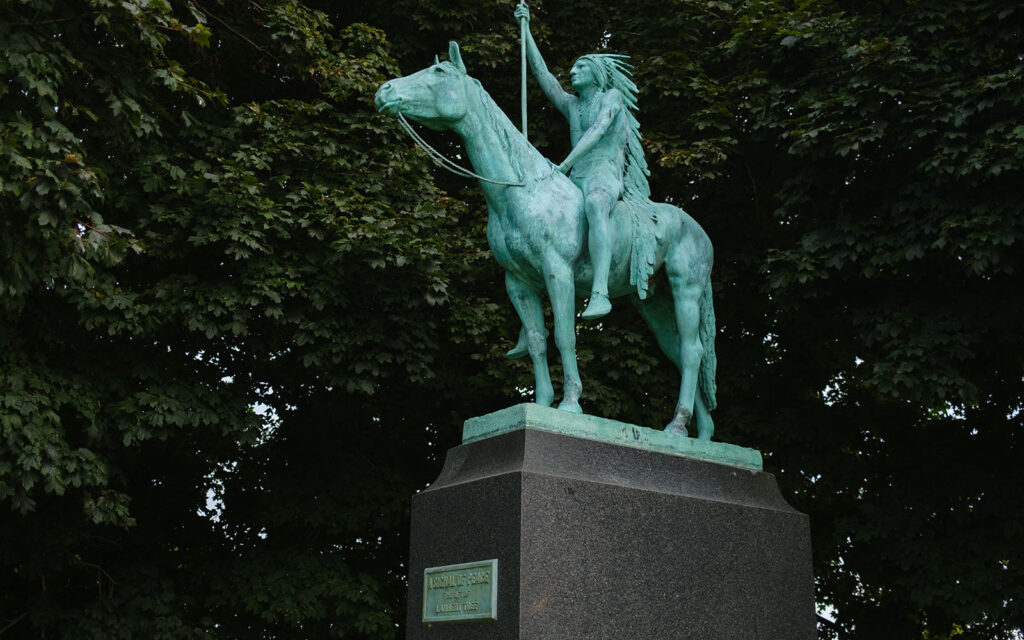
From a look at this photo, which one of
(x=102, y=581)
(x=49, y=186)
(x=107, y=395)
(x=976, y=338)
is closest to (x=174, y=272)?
(x=107, y=395)

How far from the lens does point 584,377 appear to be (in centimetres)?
1245

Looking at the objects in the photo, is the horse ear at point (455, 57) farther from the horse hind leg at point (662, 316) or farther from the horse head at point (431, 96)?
the horse hind leg at point (662, 316)

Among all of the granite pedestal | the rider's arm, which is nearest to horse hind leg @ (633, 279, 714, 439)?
the granite pedestal

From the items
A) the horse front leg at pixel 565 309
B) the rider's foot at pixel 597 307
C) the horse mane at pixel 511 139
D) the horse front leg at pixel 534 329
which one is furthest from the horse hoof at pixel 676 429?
the horse mane at pixel 511 139

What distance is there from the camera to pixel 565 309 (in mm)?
6742

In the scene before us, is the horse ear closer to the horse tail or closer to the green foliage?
the horse tail

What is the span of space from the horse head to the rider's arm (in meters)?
0.77

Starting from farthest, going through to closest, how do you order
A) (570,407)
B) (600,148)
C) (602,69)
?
(602,69), (600,148), (570,407)

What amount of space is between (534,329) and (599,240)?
74 centimetres

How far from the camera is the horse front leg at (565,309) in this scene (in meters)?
6.69

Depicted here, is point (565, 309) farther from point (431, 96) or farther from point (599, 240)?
point (431, 96)

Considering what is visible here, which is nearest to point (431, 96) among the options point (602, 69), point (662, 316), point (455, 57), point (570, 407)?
point (455, 57)

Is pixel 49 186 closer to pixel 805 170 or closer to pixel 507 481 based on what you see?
pixel 507 481

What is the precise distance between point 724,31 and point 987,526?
7.27 metres
